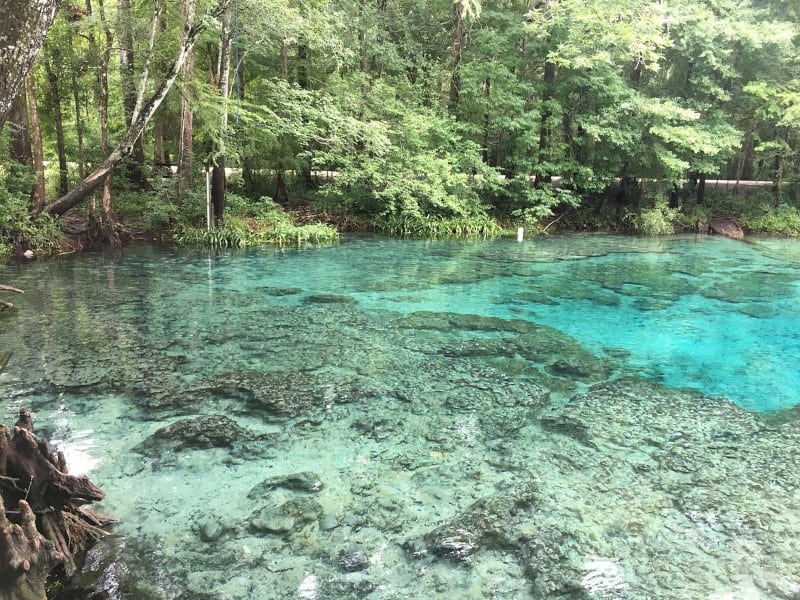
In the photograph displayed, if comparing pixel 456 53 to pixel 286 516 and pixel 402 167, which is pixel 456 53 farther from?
pixel 286 516

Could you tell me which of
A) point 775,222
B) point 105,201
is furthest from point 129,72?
point 775,222

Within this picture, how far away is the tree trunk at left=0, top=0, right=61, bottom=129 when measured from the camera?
2.02 metres

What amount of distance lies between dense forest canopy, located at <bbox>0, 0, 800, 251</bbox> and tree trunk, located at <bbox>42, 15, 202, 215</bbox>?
338 mm

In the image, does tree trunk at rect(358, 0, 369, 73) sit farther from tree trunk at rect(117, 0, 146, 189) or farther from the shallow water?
the shallow water

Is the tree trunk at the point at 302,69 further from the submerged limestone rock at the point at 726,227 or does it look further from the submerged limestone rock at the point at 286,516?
the submerged limestone rock at the point at 286,516

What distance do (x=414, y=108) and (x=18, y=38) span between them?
1750 centimetres

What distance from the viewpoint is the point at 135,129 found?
11.0 m

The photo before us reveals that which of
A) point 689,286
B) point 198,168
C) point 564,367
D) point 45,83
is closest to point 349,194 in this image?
point 198,168

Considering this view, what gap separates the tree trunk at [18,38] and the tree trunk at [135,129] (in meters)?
9.51

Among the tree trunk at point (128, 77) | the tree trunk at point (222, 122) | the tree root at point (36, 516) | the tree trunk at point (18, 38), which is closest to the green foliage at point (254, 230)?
the tree trunk at point (222, 122)

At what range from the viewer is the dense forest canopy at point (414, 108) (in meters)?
13.8

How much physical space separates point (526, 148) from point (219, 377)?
54.2 ft

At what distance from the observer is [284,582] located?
106 inches

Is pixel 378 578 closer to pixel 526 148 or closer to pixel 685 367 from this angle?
pixel 685 367
